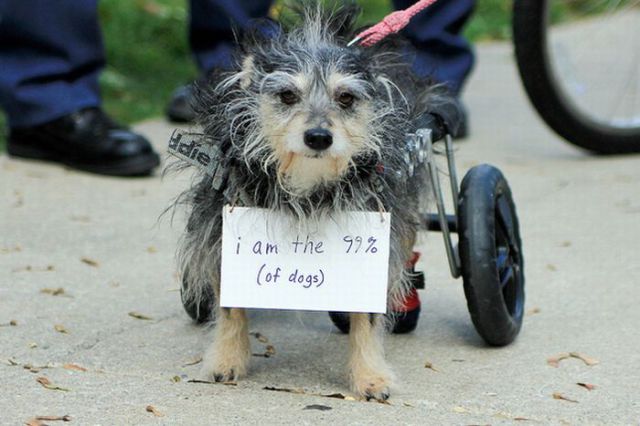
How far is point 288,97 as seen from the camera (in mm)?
2965

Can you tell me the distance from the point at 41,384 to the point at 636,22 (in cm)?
426

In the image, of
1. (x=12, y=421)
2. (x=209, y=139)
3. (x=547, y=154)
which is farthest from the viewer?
(x=547, y=154)

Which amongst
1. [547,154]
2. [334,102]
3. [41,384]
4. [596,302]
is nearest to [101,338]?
[41,384]

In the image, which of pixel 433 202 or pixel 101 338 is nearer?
pixel 101 338

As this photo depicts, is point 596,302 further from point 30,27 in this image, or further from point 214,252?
point 30,27

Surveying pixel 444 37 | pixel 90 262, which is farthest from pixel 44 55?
pixel 444 37

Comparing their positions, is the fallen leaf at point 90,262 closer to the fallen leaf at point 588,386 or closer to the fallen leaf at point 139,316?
the fallen leaf at point 139,316

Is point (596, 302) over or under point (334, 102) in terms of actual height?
under

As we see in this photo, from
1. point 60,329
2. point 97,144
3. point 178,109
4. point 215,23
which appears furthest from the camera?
point 178,109

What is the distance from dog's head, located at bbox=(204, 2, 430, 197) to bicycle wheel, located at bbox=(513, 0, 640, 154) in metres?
2.45

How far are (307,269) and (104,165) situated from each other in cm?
260

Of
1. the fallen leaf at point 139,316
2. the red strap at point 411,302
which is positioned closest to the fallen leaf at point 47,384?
the fallen leaf at point 139,316

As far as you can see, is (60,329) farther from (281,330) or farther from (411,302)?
(411,302)

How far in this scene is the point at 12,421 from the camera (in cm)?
289
